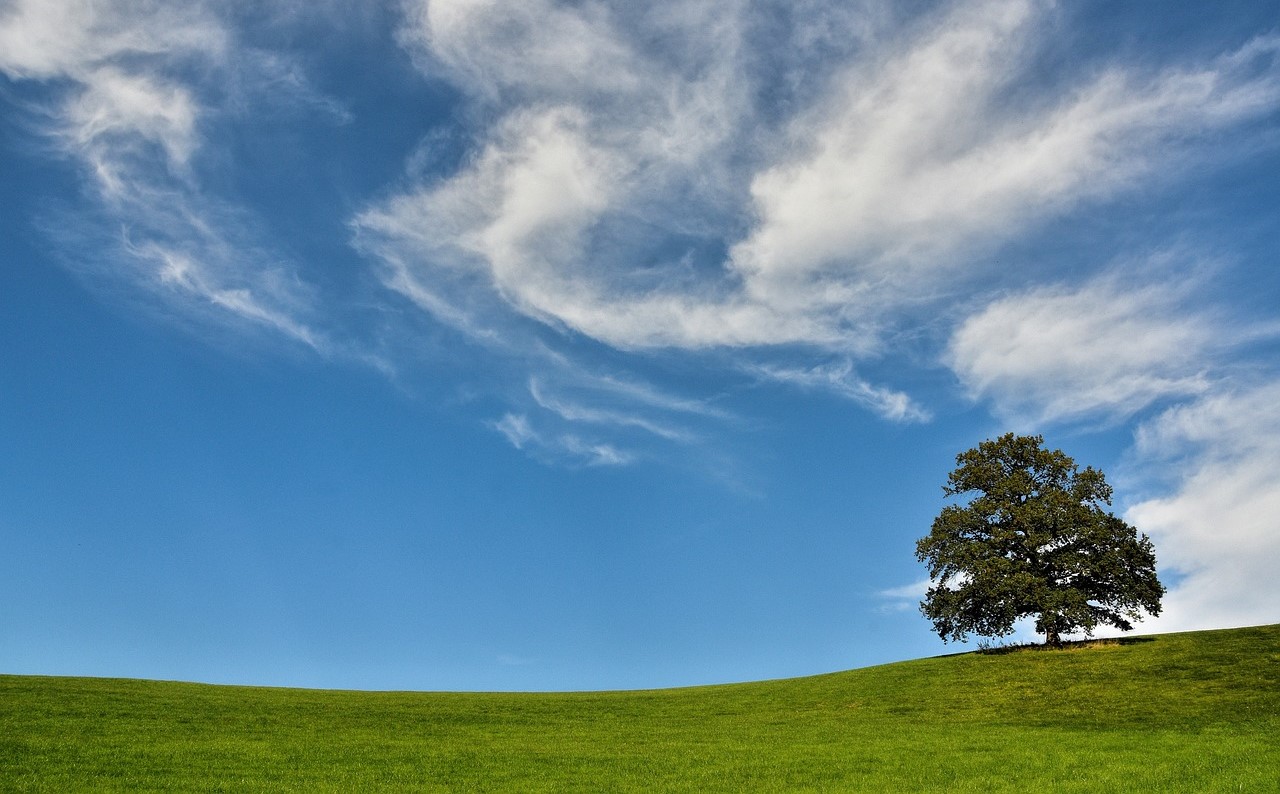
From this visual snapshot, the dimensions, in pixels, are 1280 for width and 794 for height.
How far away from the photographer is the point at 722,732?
40031 mm

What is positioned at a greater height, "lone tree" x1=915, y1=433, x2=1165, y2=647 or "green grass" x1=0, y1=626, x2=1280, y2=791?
"lone tree" x1=915, y1=433, x2=1165, y2=647

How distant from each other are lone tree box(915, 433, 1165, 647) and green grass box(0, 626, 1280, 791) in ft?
11.8

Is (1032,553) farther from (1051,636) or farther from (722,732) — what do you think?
(722,732)

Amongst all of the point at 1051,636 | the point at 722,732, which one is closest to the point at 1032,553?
the point at 1051,636

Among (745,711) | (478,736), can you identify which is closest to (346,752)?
(478,736)

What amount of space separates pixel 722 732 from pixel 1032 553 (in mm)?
33252

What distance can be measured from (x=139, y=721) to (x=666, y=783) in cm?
2407

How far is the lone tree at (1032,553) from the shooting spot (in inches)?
2388

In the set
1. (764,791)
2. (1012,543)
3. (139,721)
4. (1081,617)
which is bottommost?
(764,791)

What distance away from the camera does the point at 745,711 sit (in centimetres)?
4775

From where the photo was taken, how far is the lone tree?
2388 inches

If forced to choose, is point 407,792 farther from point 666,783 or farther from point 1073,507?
point 1073,507

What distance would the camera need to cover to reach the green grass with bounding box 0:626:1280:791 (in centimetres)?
2767

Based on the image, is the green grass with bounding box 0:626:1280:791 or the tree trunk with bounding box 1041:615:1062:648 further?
the tree trunk with bounding box 1041:615:1062:648
